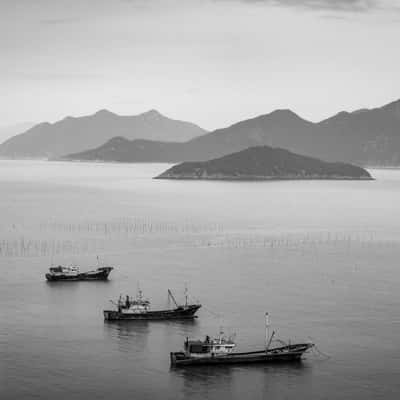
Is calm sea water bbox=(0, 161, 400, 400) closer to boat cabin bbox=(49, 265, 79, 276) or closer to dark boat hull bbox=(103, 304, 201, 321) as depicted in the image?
dark boat hull bbox=(103, 304, 201, 321)

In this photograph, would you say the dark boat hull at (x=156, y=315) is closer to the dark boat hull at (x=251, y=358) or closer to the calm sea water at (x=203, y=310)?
the calm sea water at (x=203, y=310)

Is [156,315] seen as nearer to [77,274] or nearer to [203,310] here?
[203,310]

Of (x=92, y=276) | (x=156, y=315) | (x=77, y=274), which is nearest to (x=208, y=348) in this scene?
(x=156, y=315)

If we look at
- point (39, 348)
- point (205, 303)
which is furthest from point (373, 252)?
point (39, 348)

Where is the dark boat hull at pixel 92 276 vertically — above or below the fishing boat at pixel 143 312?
above

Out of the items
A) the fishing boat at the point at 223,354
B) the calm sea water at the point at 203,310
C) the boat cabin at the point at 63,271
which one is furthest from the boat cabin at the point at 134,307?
the boat cabin at the point at 63,271

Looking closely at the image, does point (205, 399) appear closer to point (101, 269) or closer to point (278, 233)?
point (101, 269)
